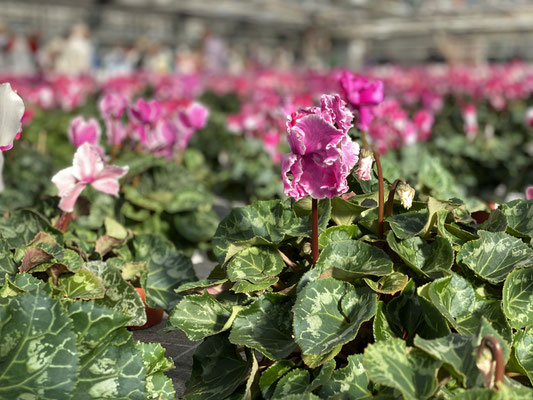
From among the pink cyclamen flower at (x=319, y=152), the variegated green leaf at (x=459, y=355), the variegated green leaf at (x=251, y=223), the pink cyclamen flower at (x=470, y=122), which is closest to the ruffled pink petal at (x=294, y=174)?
the pink cyclamen flower at (x=319, y=152)

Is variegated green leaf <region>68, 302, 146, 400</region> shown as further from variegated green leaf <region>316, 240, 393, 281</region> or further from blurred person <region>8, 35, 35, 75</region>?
blurred person <region>8, 35, 35, 75</region>

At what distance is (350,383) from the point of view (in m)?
1.81

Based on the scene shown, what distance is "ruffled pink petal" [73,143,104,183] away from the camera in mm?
2576

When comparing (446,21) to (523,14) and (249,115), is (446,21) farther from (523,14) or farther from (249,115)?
(249,115)

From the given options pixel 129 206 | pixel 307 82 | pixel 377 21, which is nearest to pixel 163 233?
pixel 129 206

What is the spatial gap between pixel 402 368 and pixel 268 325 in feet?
1.53

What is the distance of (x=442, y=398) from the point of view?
68.5 inches

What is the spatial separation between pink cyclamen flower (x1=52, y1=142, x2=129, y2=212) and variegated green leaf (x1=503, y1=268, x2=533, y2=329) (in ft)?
4.33

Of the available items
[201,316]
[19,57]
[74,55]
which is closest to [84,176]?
[201,316]

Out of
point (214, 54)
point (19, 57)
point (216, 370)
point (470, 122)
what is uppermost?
point (216, 370)

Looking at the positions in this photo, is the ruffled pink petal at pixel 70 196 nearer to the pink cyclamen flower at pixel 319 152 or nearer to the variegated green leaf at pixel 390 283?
the pink cyclamen flower at pixel 319 152

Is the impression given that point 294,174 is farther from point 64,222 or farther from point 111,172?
point 64,222

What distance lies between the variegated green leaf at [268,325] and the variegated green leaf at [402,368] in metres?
0.36

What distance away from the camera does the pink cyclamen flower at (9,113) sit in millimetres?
2166
